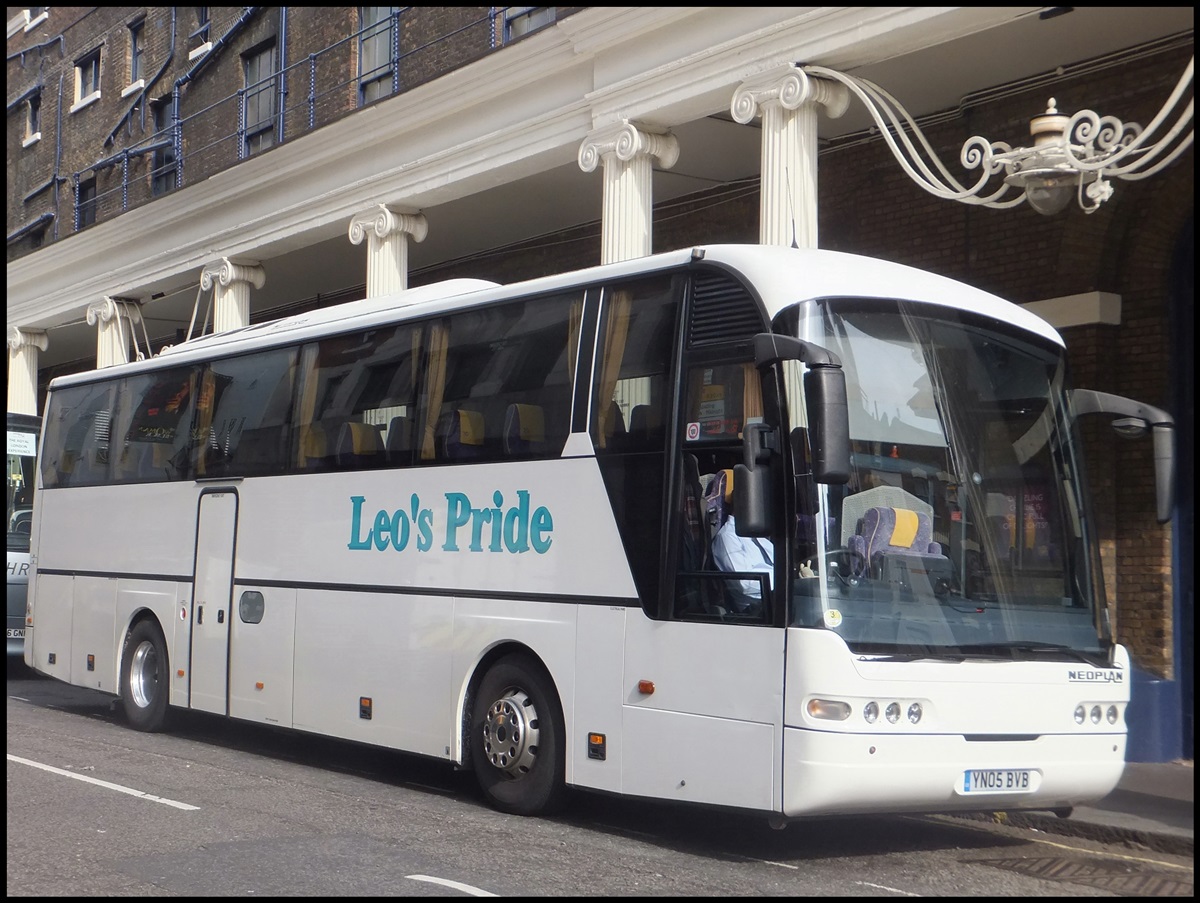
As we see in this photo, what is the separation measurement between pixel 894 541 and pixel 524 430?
2782 millimetres

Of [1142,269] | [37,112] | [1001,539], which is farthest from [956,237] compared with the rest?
[37,112]

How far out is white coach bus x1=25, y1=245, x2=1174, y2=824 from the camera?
7.29 meters

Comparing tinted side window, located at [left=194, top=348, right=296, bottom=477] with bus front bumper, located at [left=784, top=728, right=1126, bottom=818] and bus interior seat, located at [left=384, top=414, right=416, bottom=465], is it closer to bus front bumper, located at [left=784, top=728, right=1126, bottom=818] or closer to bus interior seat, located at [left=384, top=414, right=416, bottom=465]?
bus interior seat, located at [left=384, top=414, right=416, bottom=465]

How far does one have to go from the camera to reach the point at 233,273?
20.7m

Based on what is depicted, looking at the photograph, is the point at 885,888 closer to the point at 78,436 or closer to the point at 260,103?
the point at 78,436

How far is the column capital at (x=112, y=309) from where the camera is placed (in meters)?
24.0

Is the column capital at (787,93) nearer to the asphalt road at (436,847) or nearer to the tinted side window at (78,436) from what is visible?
the asphalt road at (436,847)

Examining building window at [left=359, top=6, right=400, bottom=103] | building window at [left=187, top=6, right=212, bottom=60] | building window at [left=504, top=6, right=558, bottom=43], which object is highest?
building window at [left=187, top=6, right=212, bottom=60]

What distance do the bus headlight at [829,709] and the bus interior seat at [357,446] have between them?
4366 mm

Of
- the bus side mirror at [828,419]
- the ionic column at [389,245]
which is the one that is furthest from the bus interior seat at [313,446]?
the ionic column at [389,245]

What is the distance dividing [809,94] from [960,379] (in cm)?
463

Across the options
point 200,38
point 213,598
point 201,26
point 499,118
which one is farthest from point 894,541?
point 201,26

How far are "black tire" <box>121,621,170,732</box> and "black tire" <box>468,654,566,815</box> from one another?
475cm

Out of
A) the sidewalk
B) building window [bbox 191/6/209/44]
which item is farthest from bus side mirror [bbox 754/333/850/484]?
building window [bbox 191/6/209/44]
